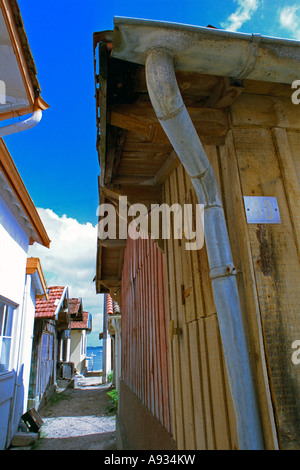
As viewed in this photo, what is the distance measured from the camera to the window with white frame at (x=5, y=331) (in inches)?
254

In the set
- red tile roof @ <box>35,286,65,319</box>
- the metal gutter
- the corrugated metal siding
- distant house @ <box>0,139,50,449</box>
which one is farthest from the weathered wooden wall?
red tile roof @ <box>35,286,65,319</box>

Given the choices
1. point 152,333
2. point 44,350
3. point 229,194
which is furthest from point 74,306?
point 229,194

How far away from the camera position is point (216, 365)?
1.81 metres

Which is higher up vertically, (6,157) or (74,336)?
(6,157)

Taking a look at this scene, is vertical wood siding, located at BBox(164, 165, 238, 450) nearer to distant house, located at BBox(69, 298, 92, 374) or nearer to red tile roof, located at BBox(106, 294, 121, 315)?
red tile roof, located at BBox(106, 294, 121, 315)

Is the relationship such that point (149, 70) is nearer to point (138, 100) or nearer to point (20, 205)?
point (138, 100)

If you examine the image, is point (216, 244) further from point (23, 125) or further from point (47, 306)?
point (47, 306)

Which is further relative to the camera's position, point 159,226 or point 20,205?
point 20,205

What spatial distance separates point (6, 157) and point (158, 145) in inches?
143

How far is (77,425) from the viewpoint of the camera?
Result: 933 cm

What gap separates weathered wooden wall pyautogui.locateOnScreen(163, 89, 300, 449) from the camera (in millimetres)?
1438

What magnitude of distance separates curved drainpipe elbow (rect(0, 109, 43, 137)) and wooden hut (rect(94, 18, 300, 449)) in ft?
9.78
